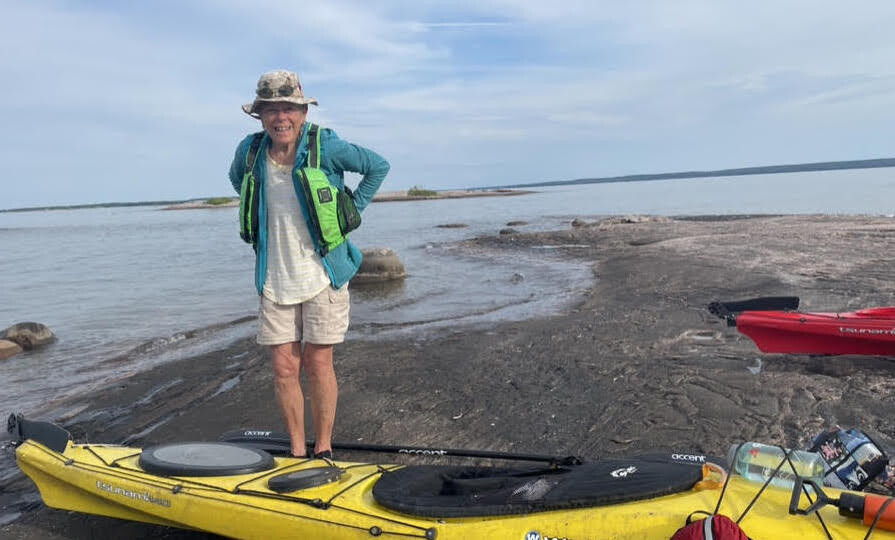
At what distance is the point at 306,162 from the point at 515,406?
268 cm

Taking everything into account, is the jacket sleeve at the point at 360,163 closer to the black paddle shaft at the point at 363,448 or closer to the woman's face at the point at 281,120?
the woman's face at the point at 281,120

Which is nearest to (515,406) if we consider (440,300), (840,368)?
(840,368)

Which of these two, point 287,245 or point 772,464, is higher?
point 287,245

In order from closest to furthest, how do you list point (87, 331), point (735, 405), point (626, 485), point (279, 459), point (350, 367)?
→ point (626, 485)
point (279, 459)
point (735, 405)
point (350, 367)
point (87, 331)

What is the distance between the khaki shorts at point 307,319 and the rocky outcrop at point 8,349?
7069mm

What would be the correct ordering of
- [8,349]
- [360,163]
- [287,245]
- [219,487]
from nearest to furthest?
[219,487], [287,245], [360,163], [8,349]

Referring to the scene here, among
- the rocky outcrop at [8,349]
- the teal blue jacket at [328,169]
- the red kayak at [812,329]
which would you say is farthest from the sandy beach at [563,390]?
the rocky outcrop at [8,349]

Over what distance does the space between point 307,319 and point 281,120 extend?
3.69 feet

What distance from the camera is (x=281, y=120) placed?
326 centimetres

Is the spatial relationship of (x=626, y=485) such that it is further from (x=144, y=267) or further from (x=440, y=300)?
(x=144, y=267)

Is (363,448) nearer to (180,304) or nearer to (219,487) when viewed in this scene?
(219,487)

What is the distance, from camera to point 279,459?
3.27 meters

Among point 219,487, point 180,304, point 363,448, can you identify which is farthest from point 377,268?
point 219,487

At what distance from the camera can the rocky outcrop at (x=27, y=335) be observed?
8.71m
